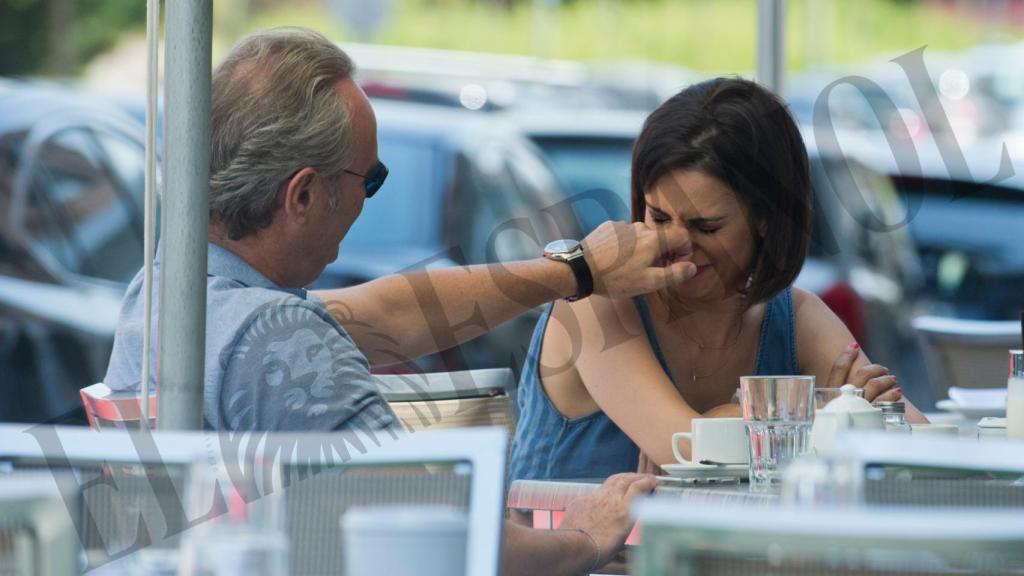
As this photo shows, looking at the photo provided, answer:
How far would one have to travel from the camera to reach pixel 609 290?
307cm

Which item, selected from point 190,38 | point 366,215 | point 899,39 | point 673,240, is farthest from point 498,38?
point 190,38

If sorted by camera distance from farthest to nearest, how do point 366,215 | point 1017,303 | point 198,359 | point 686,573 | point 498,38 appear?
point 498,38 < point 1017,303 < point 366,215 < point 198,359 < point 686,573

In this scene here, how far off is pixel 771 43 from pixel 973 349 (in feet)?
3.43

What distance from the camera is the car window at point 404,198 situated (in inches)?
264

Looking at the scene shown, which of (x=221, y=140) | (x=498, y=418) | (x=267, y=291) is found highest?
(x=221, y=140)

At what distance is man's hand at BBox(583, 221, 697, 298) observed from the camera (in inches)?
119

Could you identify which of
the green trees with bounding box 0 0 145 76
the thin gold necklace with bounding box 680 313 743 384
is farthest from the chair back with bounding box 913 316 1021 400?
the green trees with bounding box 0 0 145 76

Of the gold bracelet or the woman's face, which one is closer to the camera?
the gold bracelet

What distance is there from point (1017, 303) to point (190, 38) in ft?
26.2

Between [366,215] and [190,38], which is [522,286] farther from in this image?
[366,215]

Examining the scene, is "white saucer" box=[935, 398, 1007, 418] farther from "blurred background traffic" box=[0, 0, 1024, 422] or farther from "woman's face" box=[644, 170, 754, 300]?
"blurred background traffic" box=[0, 0, 1024, 422]

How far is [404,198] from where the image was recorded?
685 centimetres

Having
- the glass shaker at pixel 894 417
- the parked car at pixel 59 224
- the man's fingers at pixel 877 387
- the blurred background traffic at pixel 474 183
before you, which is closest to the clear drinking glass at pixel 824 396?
the glass shaker at pixel 894 417

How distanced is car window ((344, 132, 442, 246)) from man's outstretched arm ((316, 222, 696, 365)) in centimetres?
346
